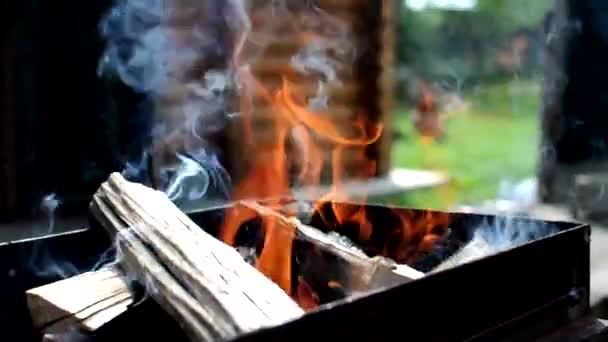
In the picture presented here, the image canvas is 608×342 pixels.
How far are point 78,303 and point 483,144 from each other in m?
4.80

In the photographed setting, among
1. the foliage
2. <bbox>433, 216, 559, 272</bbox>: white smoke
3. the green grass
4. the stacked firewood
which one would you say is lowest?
the green grass

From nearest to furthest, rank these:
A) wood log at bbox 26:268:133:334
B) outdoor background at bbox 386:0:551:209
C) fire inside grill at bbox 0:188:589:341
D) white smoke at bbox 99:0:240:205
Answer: fire inside grill at bbox 0:188:589:341
wood log at bbox 26:268:133:334
white smoke at bbox 99:0:240:205
outdoor background at bbox 386:0:551:209

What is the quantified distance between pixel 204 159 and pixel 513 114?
2697mm

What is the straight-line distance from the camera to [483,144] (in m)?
6.03

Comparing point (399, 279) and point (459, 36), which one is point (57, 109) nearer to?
point (399, 279)

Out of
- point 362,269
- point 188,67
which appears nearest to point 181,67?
point 188,67

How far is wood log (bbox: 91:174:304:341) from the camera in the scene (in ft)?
4.73

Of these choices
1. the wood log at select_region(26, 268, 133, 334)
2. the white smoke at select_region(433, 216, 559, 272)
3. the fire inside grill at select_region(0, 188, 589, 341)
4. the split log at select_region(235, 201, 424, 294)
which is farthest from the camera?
the white smoke at select_region(433, 216, 559, 272)

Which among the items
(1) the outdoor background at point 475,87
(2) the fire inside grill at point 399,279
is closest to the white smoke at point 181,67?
(2) the fire inside grill at point 399,279

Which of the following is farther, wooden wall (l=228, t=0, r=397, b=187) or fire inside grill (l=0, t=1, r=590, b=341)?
wooden wall (l=228, t=0, r=397, b=187)

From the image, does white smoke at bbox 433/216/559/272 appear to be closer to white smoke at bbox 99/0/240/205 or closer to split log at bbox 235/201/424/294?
split log at bbox 235/201/424/294

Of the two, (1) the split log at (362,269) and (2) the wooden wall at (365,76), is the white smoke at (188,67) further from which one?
(1) the split log at (362,269)

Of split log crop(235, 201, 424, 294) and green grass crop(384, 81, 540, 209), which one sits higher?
split log crop(235, 201, 424, 294)

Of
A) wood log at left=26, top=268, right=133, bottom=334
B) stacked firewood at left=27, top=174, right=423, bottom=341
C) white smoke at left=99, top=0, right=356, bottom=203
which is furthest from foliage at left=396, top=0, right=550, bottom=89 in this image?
wood log at left=26, top=268, right=133, bottom=334
